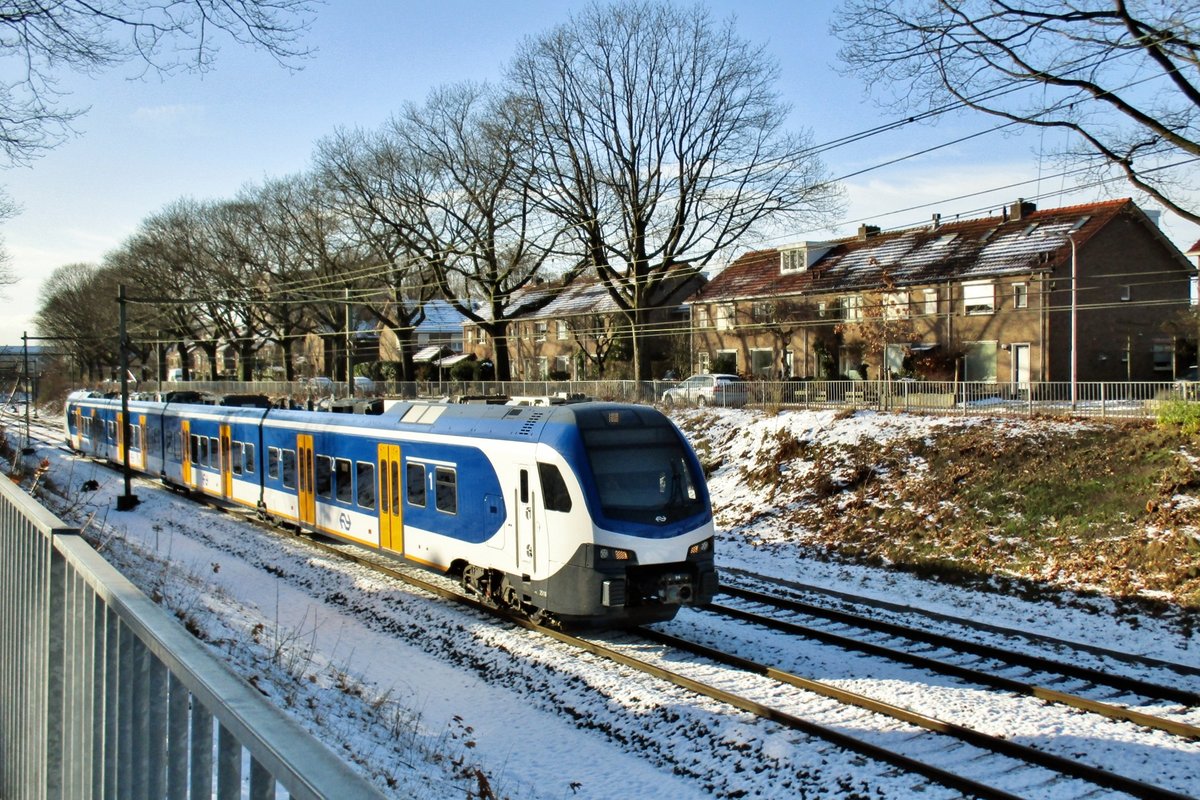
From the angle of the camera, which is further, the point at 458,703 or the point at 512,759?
the point at 458,703

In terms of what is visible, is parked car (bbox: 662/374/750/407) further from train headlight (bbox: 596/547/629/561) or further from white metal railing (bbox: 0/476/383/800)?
white metal railing (bbox: 0/476/383/800)

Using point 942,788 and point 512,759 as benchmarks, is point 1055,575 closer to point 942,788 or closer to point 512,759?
point 942,788

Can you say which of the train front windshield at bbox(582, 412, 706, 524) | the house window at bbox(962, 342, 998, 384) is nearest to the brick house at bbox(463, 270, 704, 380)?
the house window at bbox(962, 342, 998, 384)

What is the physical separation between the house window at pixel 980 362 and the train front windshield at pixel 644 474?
1104 inches

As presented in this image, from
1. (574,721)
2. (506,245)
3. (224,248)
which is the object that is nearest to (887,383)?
(574,721)

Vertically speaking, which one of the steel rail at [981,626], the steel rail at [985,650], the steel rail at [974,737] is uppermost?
the steel rail at [974,737]

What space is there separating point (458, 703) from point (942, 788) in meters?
5.01

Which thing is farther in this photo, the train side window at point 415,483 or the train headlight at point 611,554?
the train side window at point 415,483

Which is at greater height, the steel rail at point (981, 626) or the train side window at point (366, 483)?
→ the train side window at point (366, 483)

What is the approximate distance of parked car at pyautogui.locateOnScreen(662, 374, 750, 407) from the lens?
101 feet

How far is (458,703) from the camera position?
1042 centimetres

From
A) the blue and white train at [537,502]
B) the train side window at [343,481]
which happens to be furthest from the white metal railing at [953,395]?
the train side window at [343,481]

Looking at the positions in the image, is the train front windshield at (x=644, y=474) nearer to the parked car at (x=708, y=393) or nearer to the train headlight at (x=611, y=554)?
the train headlight at (x=611, y=554)

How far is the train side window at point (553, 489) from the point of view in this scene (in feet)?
39.4
